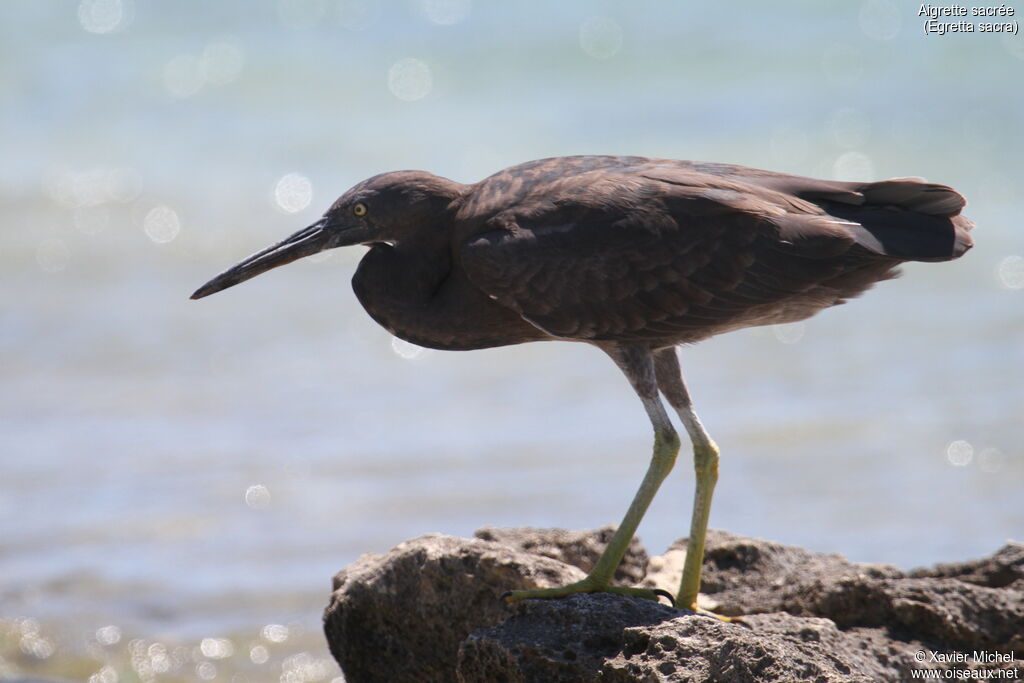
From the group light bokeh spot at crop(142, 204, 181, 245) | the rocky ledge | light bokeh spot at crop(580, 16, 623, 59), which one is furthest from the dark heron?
light bokeh spot at crop(580, 16, 623, 59)

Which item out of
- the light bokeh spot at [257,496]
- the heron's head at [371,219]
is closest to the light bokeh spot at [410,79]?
the light bokeh spot at [257,496]

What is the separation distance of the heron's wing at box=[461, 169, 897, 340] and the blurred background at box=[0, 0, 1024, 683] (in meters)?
2.09

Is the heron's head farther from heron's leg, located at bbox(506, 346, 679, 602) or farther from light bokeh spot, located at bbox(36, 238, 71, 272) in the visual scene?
light bokeh spot, located at bbox(36, 238, 71, 272)

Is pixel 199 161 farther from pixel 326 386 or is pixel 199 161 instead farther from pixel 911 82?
pixel 911 82

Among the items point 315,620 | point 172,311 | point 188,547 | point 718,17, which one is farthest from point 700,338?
point 718,17

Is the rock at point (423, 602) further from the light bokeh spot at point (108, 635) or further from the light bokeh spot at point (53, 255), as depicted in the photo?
the light bokeh spot at point (53, 255)

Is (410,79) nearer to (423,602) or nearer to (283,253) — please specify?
(283,253)

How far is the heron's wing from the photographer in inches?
183

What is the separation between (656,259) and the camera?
4.68 metres

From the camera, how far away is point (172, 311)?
10625mm

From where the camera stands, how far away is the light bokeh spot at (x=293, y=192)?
1298 centimetres

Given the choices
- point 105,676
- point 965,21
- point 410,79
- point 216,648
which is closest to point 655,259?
point 216,648

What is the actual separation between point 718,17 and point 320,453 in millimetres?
11983

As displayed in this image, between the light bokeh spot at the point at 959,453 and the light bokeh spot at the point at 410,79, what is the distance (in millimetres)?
9603
